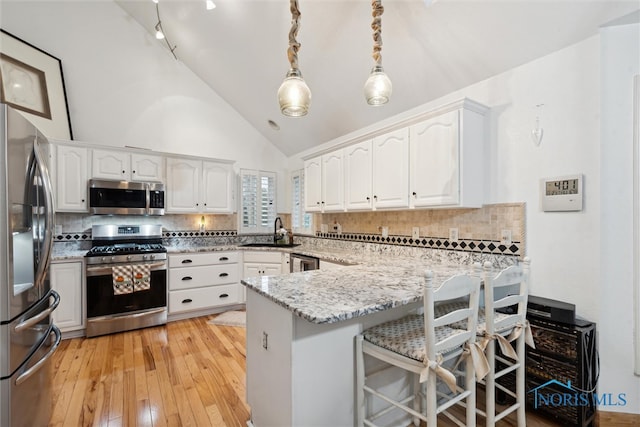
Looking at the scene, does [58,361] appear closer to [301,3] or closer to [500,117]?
[301,3]

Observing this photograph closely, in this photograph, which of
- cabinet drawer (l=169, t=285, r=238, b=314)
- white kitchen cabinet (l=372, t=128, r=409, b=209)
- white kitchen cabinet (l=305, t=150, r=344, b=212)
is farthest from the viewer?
cabinet drawer (l=169, t=285, r=238, b=314)

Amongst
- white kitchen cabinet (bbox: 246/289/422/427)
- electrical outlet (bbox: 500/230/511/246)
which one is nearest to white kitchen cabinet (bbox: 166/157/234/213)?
white kitchen cabinet (bbox: 246/289/422/427)

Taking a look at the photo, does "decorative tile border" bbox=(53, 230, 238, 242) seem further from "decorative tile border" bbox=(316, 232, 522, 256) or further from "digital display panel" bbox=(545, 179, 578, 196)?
"digital display panel" bbox=(545, 179, 578, 196)

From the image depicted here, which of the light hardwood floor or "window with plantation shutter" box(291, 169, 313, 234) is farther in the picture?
"window with plantation shutter" box(291, 169, 313, 234)

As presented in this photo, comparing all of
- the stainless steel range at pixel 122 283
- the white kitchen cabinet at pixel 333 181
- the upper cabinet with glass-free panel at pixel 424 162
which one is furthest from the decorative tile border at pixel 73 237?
the upper cabinet with glass-free panel at pixel 424 162

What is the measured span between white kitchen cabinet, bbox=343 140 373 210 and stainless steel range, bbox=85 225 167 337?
7.87ft

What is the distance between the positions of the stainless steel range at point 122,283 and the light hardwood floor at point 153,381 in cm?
17

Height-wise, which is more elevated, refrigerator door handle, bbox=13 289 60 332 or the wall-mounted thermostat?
the wall-mounted thermostat

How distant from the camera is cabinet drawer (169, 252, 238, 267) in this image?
3664 millimetres

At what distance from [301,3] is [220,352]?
10.8ft

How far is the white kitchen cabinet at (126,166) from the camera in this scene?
340cm

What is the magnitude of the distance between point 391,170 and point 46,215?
255cm

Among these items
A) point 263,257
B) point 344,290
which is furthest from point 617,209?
point 263,257

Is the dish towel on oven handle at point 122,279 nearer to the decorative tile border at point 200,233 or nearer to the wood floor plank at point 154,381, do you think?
the wood floor plank at point 154,381
